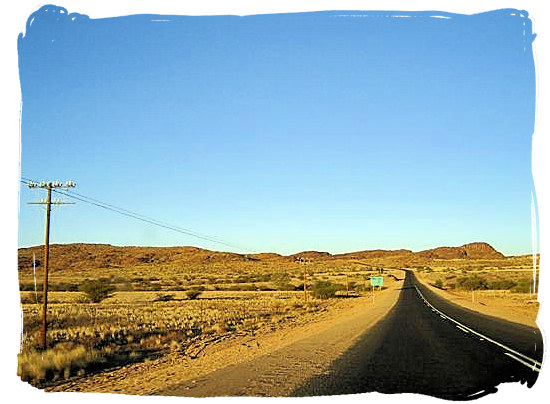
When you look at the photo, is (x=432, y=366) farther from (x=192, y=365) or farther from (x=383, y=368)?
(x=192, y=365)

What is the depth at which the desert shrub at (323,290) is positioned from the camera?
36000mm

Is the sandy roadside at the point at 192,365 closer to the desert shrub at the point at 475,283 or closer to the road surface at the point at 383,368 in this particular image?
the road surface at the point at 383,368

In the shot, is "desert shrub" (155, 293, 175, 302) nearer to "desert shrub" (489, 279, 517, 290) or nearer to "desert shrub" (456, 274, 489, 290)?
"desert shrub" (489, 279, 517, 290)

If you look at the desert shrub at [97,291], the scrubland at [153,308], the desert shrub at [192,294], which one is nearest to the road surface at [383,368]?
the scrubland at [153,308]

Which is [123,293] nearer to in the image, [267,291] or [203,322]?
[267,291]

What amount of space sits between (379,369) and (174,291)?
3841 centimetres

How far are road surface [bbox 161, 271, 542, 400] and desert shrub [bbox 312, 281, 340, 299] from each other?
2433cm

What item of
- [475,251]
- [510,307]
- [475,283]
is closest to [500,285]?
[475,283]

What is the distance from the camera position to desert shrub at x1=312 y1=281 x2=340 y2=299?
36000 millimetres

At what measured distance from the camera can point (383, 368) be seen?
674 cm

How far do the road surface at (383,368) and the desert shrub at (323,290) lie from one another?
79.8 feet

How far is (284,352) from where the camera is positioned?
9469 mm

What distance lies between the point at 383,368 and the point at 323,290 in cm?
3008

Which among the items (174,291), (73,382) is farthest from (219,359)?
(174,291)
